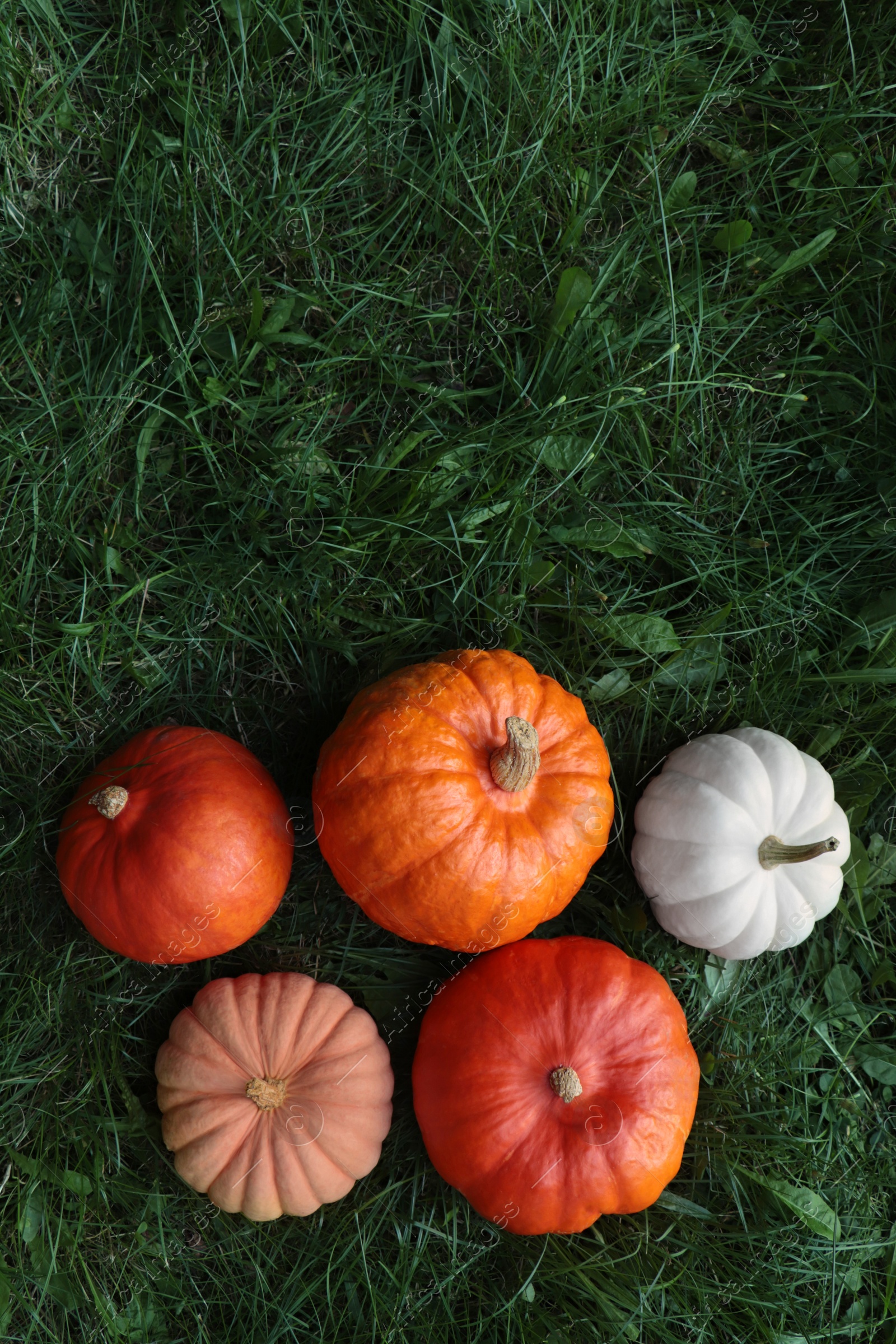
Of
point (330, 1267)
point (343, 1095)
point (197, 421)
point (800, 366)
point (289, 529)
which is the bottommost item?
point (330, 1267)

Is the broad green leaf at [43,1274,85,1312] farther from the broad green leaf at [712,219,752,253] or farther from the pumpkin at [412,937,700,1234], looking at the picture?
the broad green leaf at [712,219,752,253]

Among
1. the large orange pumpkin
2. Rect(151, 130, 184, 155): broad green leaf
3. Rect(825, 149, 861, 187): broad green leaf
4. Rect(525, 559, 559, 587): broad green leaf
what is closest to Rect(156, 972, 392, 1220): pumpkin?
the large orange pumpkin

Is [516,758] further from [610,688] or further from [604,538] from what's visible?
[604,538]

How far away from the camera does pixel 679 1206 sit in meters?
2.56

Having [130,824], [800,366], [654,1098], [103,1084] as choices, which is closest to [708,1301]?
[654,1098]

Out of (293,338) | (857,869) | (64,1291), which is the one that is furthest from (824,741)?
(64,1291)

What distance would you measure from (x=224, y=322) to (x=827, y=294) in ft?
5.42

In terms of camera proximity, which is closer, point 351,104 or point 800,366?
point 351,104

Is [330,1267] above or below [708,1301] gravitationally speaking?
above

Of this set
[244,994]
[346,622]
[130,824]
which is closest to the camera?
[130,824]

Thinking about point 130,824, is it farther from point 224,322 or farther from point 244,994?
point 224,322

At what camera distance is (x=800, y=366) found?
2779 mm

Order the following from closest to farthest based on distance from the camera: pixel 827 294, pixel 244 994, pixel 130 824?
pixel 130 824 → pixel 244 994 → pixel 827 294

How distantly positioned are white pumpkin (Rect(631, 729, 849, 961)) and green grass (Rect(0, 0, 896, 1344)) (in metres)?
0.14
